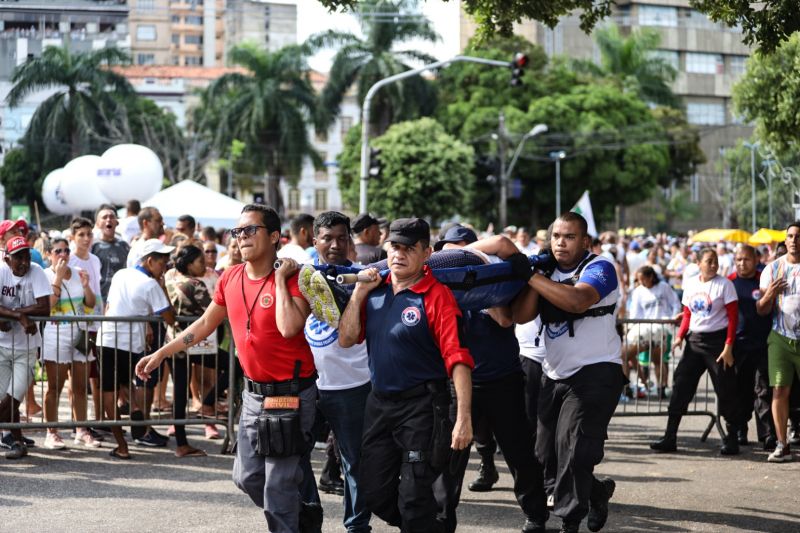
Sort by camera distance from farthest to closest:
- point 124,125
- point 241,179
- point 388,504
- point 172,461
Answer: point 241,179 → point 124,125 → point 172,461 → point 388,504

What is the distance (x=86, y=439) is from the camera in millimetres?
10328

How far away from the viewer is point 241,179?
6744 centimetres

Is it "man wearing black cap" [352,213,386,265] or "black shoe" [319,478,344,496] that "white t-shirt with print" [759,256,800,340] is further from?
"black shoe" [319,478,344,496]

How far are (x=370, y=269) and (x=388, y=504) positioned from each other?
1.13 m

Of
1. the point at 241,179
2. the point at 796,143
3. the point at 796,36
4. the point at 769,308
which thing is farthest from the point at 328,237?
the point at 241,179

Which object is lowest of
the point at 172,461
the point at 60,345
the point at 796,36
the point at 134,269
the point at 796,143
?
the point at 172,461

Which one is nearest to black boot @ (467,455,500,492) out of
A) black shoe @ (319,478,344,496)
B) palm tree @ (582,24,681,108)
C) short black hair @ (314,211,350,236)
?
black shoe @ (319,478,344,496)

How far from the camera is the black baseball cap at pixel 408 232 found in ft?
18.8

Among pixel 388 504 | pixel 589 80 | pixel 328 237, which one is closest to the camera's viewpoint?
pixel 388 504

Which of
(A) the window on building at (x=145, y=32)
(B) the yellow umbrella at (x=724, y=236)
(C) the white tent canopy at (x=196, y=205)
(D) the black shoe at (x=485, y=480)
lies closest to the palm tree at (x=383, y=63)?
(B) the yellow umbrella at (x=724, y=236)

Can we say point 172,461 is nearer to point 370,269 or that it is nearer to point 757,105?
point 370,269

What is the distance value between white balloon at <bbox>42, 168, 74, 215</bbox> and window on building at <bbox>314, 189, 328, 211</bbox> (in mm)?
73702

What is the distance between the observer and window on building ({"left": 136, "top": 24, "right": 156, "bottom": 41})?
401 feet

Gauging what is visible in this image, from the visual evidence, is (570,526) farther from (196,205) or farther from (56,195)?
(56,195)
